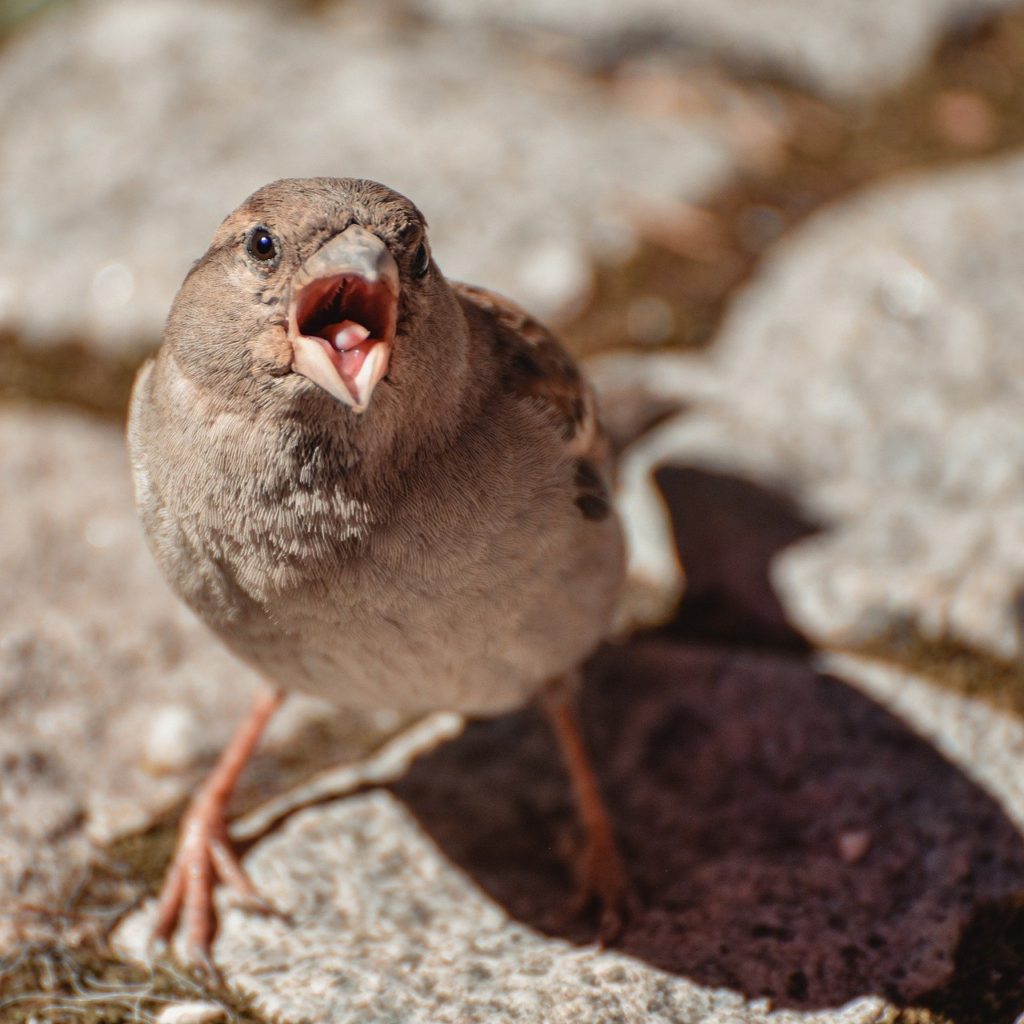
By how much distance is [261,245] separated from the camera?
7.03 feet

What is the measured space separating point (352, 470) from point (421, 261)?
1.24 feet

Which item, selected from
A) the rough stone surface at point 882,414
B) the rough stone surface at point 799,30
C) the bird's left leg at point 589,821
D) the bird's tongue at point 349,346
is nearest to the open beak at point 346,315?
the bird's tongue at point 349,346

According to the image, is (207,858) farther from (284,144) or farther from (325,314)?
(284,144)

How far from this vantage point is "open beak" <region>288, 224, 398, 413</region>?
78.0 inches

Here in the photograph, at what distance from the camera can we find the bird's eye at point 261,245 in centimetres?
213

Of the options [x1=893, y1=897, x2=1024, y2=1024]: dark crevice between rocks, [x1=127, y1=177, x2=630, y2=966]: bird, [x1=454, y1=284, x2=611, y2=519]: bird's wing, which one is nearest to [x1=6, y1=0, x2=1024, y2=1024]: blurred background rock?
[x1=893, y1=897, x2=1024, y2=1024]: dark crevice between rocks

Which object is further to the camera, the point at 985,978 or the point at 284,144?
the point at 284,144

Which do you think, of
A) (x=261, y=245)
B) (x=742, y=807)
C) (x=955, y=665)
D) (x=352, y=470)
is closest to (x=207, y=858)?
(x=352, y=470)

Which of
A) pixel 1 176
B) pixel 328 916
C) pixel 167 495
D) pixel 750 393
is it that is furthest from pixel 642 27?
pixel 328 916

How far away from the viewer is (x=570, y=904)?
106 inches

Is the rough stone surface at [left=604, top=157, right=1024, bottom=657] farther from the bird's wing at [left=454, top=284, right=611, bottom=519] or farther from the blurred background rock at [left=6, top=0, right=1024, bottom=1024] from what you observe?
the bird's wing at [left=454, top=284, right=611, bottom=519]

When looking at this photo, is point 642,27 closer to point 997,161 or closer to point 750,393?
point 997,161

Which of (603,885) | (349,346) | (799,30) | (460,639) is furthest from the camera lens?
(799,30)

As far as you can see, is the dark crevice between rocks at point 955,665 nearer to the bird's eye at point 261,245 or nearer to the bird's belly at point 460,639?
the bird's belly at point 460,639
